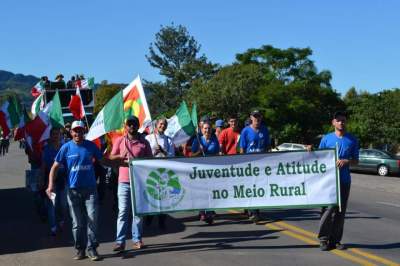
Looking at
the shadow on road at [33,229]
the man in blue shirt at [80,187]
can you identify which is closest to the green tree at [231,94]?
the shadow on road at [33,229]

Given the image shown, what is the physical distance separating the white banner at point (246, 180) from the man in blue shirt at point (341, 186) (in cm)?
17

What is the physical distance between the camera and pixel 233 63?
206 feet

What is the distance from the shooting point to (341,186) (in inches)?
321

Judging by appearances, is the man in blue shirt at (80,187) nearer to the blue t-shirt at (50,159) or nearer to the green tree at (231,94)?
the blue t-shirt at (50,159)

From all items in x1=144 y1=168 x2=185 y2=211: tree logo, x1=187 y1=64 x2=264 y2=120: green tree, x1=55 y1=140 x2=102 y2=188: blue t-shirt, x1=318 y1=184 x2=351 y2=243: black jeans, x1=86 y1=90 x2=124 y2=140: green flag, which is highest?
x1=187 y1=64 x2=264 y2=120: green tree

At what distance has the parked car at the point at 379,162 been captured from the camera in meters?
28.9

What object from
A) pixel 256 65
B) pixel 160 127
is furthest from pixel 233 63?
pixel 160 127

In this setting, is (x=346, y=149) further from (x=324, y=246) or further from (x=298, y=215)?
(x=298, y=215)

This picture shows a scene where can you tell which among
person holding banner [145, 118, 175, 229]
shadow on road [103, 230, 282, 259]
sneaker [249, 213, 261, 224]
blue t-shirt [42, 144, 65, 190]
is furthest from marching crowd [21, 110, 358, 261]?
sneaker [249, 213, 261, 224]

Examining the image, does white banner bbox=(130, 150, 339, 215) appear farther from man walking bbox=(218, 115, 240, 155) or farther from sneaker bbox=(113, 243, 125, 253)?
man walking bbox=(218, 115, 240, 155)

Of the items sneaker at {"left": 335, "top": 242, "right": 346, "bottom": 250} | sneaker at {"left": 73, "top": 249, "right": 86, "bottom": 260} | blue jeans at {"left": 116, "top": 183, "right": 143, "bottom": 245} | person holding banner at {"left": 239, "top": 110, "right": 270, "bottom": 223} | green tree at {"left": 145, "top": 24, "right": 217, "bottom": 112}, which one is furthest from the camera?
green tree at {"left": 145, "top": 24, "right": 217, "bottom": 112}

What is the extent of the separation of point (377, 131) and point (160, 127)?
1454 inches

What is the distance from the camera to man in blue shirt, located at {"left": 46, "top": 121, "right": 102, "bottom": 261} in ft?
25.2

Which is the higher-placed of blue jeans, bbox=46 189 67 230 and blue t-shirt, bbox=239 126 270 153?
blue t-shirt, bbox=239 126 270 153
